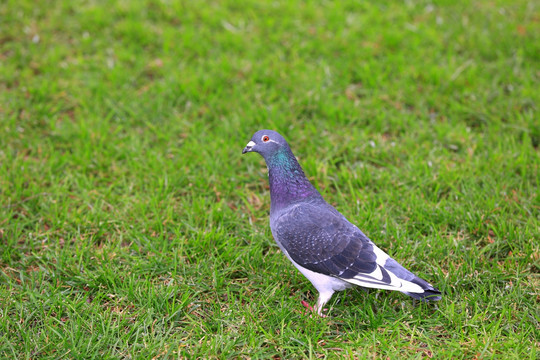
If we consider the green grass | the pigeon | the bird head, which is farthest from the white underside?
the bird head

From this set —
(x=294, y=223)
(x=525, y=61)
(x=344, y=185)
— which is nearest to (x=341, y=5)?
(x=525, y=61)

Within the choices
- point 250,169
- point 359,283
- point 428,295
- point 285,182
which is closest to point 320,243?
point 359,283

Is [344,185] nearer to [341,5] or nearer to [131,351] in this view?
[131,351]

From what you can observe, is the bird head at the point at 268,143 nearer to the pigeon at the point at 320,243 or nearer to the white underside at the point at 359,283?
the pigeon at the point at 320,243

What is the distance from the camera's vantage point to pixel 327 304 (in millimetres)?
3348

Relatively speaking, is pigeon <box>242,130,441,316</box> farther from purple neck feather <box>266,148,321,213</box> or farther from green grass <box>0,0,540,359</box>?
green grass <box>0,0,540,359</box>

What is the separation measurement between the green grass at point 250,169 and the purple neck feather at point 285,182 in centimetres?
52

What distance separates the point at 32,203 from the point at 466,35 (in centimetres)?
524

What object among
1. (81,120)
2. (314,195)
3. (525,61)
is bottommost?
(81,120)

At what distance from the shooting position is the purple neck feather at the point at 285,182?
3.37m

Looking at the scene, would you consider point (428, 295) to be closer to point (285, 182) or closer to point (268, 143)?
point (285, 182)

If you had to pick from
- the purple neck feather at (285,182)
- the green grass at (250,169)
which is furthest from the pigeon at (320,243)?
the green grass at (250,169)

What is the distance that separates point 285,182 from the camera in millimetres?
3377

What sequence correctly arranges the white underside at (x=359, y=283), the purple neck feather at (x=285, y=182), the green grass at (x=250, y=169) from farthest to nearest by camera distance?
the purple neck feather at (x=285, y=182) → the green grass at (x=250, y=169) → the white underside at (x=359, y=283)
